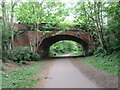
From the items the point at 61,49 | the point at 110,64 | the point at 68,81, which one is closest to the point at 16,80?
the point at 68,81

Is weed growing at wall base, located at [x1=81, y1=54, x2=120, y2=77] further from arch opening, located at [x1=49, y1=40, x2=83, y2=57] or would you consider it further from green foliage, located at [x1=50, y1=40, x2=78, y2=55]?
green foliage, located at [x1=50, y1=40, x2=78, y2=55]

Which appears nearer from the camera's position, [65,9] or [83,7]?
[83,7]

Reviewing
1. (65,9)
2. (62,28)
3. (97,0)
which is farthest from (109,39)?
(62,28)

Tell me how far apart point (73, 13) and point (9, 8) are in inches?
280

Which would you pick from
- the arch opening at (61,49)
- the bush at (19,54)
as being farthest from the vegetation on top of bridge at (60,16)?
the arch opening at (61,49)

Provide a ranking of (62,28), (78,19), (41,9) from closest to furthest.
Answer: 1. (41,9)
2. (78,19)
3. (62,28)

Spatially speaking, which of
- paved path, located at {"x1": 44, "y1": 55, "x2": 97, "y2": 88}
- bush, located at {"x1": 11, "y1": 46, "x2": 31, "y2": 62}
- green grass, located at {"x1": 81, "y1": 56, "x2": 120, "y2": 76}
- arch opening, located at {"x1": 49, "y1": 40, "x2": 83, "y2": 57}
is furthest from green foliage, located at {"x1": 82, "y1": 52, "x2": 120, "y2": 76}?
arch opening, located at {"x1": 49, "y1": 40, "x2": 83, "y2": 57}

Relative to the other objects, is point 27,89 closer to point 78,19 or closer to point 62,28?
point 78,19

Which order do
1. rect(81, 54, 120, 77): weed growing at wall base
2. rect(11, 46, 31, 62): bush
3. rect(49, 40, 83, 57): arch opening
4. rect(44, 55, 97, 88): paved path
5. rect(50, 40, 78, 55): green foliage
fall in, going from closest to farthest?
rect(44, 55, 97, 88): paved path → rect(81, 54, 120, 77): weed growing at wall base → rect(11, 46, 31, 62): bush → rect(49, 40, 83, 57): arch opening → rect(50, 40, 78, 55): green foliage

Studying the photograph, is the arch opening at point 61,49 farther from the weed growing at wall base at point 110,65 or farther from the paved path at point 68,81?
the paved path at point 68,81

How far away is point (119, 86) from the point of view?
14.9 feet

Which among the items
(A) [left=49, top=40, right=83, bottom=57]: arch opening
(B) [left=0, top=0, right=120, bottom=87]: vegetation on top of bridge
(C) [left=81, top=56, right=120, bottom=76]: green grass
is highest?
(B) [left=0, top=0, right=120, bottom=87]: vegetation on top of bridge

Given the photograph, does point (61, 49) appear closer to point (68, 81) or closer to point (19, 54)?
point (19, 54)

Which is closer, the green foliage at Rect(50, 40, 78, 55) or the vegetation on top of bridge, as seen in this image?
the vegetation on top of bridge
